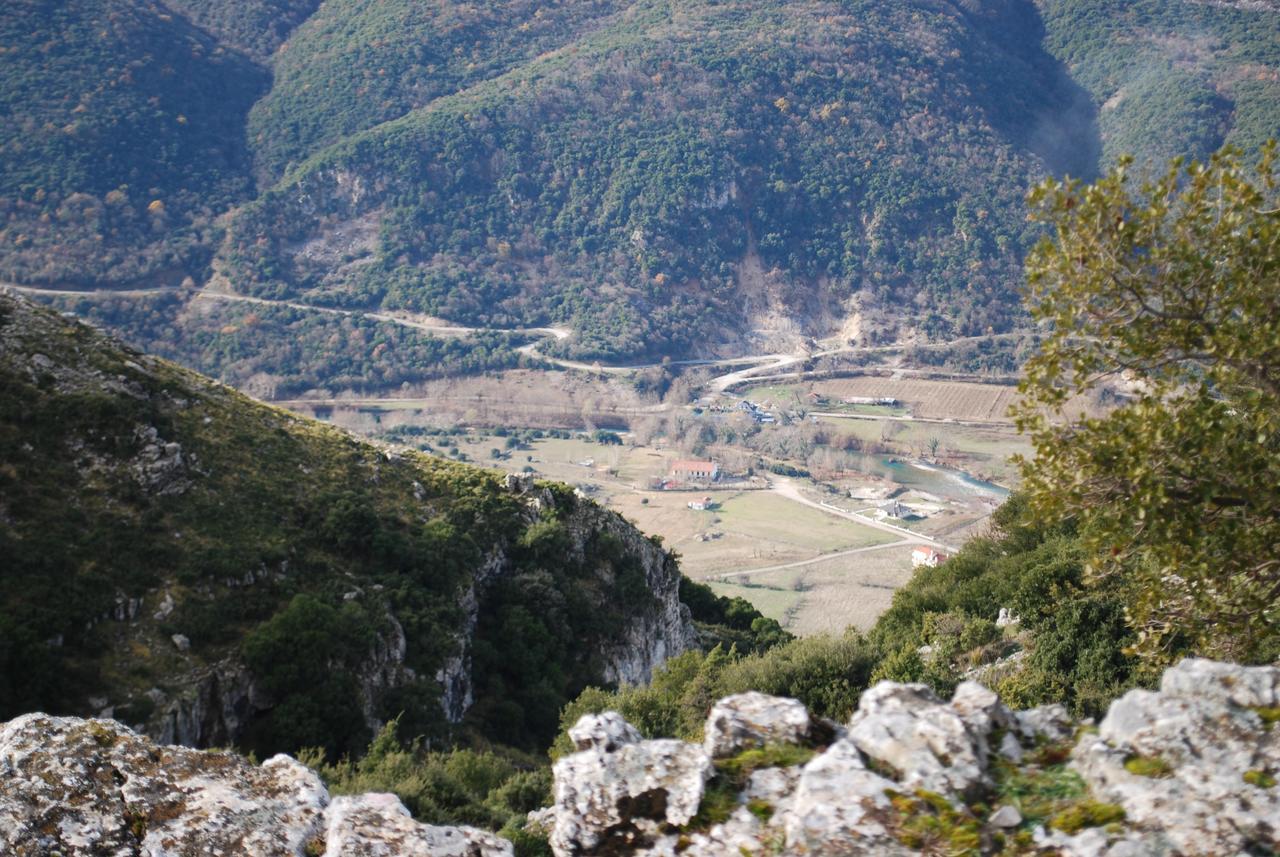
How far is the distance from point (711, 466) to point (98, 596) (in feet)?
338

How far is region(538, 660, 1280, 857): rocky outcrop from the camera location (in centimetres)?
769

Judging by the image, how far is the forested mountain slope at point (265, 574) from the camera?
23203 mm

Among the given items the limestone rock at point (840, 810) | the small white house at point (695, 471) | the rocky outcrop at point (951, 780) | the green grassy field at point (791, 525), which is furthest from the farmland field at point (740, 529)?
the limestone rock at point (840, 810)

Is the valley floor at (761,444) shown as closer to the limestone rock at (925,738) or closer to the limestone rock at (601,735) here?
the limestone rock at (601,735)

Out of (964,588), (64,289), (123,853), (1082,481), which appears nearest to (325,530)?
(964,588)

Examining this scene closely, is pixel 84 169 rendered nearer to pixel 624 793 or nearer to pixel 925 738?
pixel 624 793

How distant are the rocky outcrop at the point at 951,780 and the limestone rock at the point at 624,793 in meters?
0.01

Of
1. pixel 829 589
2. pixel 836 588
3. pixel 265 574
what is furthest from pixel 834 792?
pixel 836 588

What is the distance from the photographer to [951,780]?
838 centimetres

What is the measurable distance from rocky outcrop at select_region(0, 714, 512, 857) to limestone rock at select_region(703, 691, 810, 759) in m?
2.41

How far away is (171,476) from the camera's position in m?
29.5

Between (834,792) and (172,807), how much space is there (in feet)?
23.8

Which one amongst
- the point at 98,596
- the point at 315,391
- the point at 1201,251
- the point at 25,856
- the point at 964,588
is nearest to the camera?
the point at 25,856

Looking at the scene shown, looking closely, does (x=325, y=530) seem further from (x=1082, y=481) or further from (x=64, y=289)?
(x=64, y=289)
